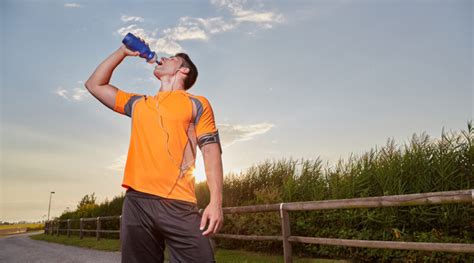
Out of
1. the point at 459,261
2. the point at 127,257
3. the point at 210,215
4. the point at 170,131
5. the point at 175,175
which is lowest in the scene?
the point at 459,261

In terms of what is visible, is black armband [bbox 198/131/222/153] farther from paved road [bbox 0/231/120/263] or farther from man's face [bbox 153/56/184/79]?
paved road [bbox 0/231/120/263]

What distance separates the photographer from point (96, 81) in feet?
8.53

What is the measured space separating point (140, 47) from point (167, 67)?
0.24 metres

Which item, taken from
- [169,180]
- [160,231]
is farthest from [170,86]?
[160,231]

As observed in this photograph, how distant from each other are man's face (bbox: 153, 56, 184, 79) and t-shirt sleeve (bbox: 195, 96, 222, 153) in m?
0.32

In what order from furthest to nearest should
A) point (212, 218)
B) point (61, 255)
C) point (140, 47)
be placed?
point (61, 255) < point (140, 47) < point (212, 218)

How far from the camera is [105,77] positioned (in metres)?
2.60

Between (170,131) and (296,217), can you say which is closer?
(170,131)

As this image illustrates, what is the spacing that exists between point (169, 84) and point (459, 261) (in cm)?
554

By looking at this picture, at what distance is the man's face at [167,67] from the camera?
2.46 meters

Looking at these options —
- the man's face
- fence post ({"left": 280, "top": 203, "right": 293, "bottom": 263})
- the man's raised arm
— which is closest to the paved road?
fence post ({"left": 280, "top": 203, "right": 293, "bottom": 263})

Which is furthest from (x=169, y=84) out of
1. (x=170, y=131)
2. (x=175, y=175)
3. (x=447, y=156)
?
(x=447, y=156)

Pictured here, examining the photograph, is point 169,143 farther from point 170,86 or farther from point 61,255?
point 61,255

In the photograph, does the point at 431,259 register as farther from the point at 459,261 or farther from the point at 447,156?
the point at 447,156
